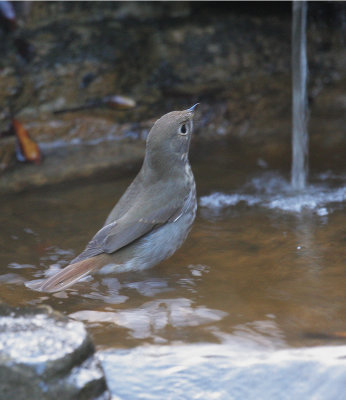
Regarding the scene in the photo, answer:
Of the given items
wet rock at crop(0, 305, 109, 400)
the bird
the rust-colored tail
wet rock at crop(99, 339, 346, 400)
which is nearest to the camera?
wet rock at crop(0, 305, 109, 400)

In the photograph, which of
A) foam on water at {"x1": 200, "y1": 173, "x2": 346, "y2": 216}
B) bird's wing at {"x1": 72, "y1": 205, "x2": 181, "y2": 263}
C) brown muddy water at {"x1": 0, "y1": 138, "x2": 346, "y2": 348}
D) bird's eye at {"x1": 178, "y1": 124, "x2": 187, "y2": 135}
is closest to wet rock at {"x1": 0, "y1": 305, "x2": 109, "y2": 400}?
brown muddy water at {"x1": 0, "y1": 138, "x2": 346, "y2": 348}

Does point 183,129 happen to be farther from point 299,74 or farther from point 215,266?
point 299,74

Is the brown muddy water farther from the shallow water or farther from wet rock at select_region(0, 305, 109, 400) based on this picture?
wet rock at select_region(0, 305, 109, 400)

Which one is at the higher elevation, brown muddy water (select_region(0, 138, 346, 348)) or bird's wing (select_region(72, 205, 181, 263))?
bird's wing (select_region(72, 205, 181, 263))

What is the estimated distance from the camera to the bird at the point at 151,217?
4035 millimetres

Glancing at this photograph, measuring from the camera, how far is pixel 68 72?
6809mm

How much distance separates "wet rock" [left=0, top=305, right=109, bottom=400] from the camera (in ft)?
8.55

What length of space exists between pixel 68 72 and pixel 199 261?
3338 mm

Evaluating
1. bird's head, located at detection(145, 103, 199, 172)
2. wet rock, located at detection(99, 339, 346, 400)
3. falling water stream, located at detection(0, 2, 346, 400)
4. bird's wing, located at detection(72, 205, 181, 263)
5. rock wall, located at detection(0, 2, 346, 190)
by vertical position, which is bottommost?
wet rock, located at detection(99, 339, 346, 400)

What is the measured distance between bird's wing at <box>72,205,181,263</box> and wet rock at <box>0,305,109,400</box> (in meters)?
1.19

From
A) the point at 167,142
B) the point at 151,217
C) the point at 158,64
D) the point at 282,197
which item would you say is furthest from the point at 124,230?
the point at 158,64

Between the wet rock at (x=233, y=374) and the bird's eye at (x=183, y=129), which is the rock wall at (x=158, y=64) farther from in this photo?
the wet rock at (x=233, y=374)

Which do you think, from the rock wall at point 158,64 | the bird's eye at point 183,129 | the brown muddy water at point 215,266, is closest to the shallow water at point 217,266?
the brown muddy water at point 215,266

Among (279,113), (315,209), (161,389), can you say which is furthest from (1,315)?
(279,113)
